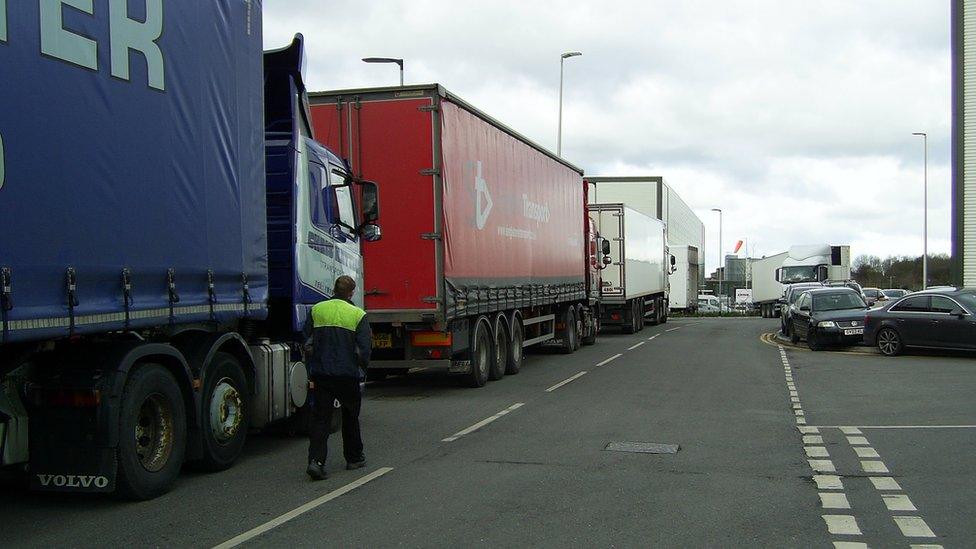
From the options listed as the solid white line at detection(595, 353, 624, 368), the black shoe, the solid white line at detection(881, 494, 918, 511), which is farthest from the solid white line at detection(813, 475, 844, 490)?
→ the solid white line at detection(595, 353, 624, 368)

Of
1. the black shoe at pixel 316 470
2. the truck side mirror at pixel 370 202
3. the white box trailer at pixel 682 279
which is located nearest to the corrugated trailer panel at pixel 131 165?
the black shoe at pixel 316 470

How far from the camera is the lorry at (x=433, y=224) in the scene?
13.3 metres

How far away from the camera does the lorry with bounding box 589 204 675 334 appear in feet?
95.6

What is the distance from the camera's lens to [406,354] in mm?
13820

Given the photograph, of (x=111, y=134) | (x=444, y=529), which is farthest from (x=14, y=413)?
(x=444, y=529)

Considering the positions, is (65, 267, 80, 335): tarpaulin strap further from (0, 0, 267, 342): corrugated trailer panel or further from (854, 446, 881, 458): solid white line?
(854, 446, 881, 458): solid white line

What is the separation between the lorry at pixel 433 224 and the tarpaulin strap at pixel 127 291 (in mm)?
7011

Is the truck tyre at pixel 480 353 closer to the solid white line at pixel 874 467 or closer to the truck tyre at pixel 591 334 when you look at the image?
the solid white line at pixel 874 467

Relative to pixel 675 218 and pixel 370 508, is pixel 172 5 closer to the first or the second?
pixel 370 508

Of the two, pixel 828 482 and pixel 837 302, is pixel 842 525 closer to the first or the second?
pixel 828 482

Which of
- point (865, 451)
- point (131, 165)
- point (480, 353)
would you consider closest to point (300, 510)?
point (131, 165)

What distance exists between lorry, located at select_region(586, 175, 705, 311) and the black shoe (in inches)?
998

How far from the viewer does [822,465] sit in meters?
8.38

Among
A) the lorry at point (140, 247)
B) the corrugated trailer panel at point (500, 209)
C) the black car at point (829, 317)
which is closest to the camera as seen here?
the lorry at point (140, 247)
